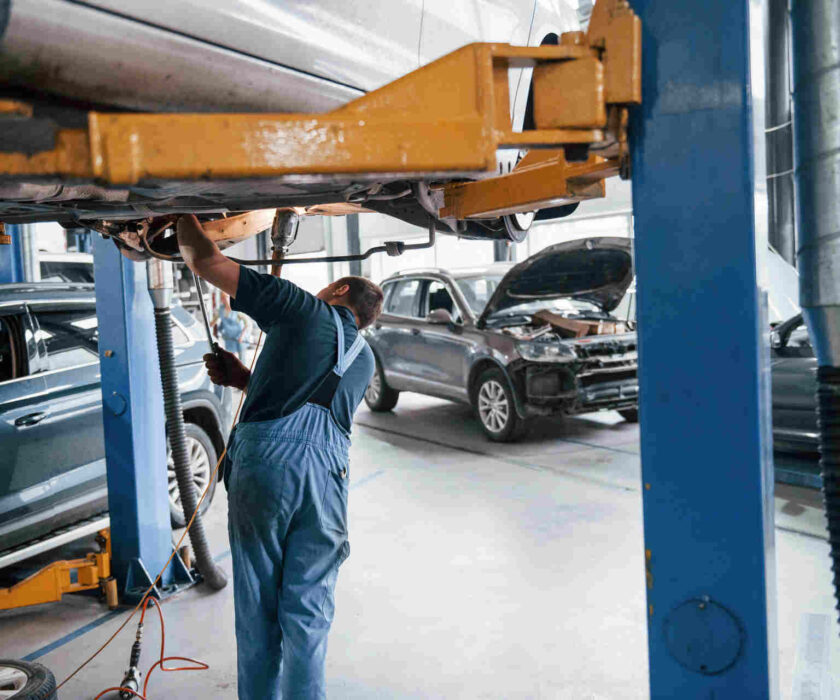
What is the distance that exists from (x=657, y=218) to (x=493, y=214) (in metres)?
0.73

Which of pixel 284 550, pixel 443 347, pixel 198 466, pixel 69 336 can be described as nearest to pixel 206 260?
pixel 284 550

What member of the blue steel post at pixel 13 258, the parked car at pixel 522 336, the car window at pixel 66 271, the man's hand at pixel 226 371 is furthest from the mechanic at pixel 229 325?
the man's hand at pixel 226 371

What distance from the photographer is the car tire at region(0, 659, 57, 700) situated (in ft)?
7.16

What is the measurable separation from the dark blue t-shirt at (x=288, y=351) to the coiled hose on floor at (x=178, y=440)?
113 centimetres

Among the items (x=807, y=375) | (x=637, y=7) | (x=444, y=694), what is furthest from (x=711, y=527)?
(x=807, y=375)

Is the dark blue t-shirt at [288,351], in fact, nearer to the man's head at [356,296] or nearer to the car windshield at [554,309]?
the man's head at [356,296]

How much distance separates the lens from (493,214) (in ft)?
5.99

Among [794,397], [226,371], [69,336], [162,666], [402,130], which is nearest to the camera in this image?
[402,130]

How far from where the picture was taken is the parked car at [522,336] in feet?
19.9

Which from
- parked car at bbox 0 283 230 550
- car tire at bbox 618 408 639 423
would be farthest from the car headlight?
parked car at bbox 0 283 230 550

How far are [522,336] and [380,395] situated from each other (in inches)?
96.1

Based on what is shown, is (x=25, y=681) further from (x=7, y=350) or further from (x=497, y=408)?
(x=497, y=408)

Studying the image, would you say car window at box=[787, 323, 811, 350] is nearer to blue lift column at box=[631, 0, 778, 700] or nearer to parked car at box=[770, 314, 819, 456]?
parked car at box=[770, 314, 819, 456]

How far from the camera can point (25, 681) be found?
229 cm
